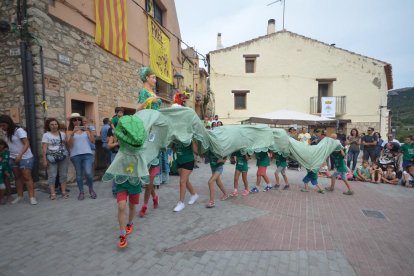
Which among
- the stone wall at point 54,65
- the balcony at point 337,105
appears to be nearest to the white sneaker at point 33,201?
the stone wall at point 54,65

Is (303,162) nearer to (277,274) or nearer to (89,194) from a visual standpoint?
(277,274)

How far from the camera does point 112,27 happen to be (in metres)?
7.77

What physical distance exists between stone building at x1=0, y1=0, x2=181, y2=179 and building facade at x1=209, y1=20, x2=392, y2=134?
1287 cm

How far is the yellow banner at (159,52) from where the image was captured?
10.4m

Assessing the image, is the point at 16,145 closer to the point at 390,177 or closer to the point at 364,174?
the point at 364,174

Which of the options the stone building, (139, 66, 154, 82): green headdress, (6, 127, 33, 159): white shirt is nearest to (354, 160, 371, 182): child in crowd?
(139, 66, 154, 82): green headdress

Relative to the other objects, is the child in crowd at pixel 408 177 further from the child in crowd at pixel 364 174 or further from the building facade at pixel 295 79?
the building facade at pixel 295 79

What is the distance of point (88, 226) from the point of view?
360cm

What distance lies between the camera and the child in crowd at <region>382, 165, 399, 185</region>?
7.62 m

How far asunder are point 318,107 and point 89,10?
59.4 feet

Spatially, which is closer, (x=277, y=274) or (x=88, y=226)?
(x=277, y=274)

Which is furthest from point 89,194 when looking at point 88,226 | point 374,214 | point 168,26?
point 168,26

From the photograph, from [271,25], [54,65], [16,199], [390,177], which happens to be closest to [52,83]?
[54,65]

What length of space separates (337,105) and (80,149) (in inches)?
789
